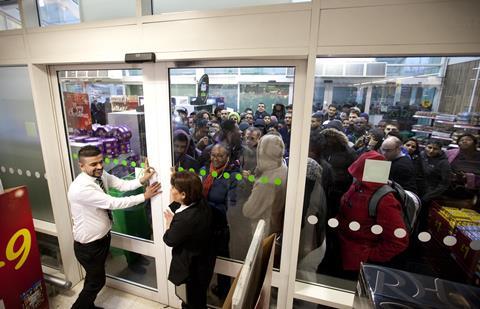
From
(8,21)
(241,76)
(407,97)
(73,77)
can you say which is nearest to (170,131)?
(241,76)

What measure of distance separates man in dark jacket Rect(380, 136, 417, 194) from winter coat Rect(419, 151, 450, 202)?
66mm

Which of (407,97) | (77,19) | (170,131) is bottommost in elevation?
(170,131)

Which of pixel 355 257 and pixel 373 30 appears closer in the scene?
pixel 373 30

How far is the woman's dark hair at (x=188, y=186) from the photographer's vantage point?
1.65 meters

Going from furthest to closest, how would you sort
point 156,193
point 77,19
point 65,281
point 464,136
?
point 65,281 < point 156,193 < point 77,19 < point 464,136

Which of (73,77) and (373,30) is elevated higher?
(373,30)

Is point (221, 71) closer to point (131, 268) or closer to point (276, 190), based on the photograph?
point (276, 190)

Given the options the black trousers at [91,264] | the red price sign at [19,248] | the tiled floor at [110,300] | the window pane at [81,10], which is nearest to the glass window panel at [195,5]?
the window pane at [81,10]

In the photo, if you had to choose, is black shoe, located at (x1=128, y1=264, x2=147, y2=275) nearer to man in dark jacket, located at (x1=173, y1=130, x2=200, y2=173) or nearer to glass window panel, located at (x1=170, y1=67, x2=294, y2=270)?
glass window panel, located at (x1=170, y1=67, x2=294, y2=270)

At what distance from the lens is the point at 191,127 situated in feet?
6.38

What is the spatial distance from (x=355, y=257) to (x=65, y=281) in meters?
2.76

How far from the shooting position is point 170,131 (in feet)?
6.23

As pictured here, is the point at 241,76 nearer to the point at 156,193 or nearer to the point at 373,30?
the point at 373,30

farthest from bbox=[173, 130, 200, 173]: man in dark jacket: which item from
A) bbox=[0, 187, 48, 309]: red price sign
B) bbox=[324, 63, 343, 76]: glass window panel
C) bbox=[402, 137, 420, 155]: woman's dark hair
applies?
bbox=[402, 137, 420, 155]: woman's dark hair
